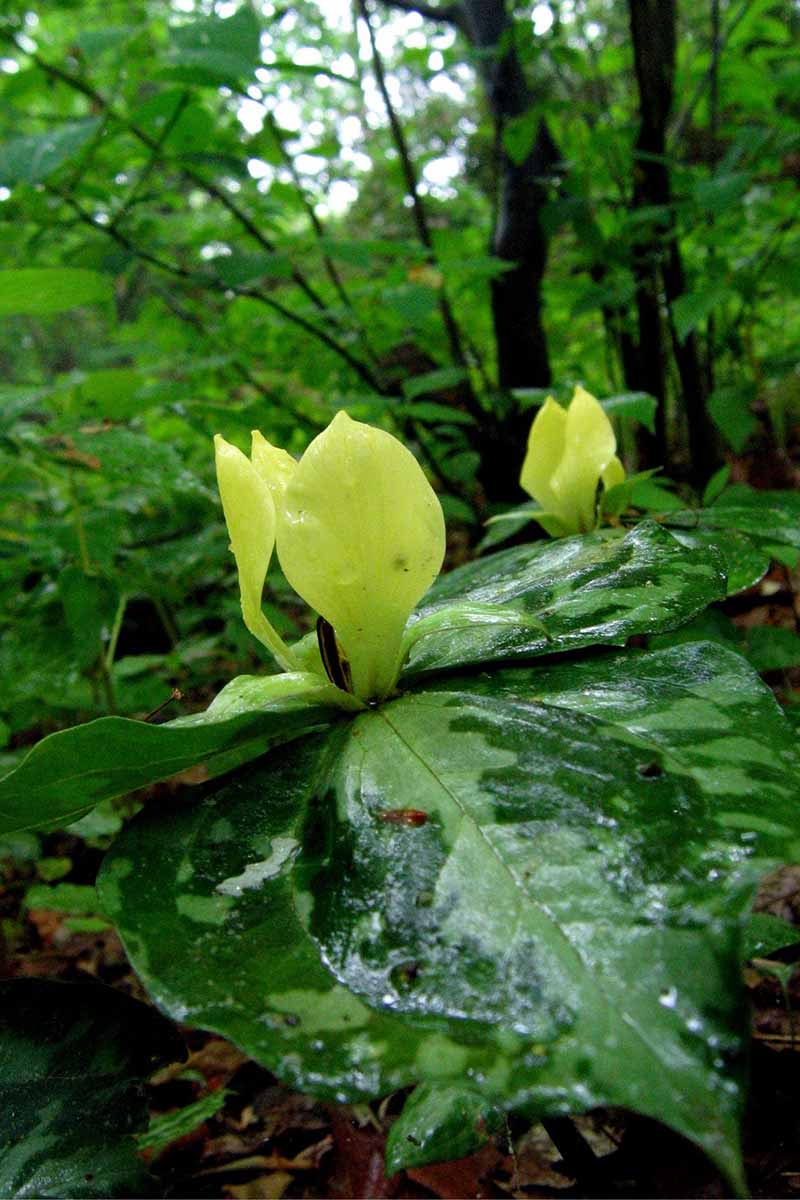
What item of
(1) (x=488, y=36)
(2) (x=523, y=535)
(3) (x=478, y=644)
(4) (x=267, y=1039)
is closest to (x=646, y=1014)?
(4) (x=267, y=1039)

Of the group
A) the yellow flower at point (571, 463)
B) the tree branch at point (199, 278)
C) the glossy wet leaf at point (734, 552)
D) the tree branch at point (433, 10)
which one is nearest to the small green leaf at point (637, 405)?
the yellow flower at point (571, 463)

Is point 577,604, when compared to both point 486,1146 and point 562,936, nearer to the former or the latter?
point 562,936

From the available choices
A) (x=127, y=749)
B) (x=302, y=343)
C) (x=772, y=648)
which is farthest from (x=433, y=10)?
(x=127, y=749)

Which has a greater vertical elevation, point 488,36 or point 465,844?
point 488,36

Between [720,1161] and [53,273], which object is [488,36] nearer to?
[53,273]

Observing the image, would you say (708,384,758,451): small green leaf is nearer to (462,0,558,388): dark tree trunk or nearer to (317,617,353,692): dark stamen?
(462,0,558,388): dark tree trunk

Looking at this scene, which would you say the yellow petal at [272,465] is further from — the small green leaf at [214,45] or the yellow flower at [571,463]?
the small green leaf at [214,45]

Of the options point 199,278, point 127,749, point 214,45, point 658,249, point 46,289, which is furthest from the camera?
point 658,249
